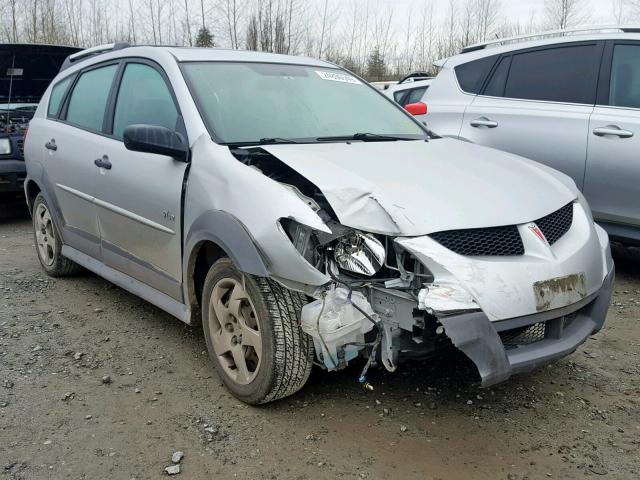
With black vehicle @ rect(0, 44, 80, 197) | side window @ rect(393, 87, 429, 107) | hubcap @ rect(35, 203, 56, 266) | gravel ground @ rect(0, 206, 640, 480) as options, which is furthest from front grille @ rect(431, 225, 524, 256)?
black vehicle @ rect(0, 44, 80, 197)

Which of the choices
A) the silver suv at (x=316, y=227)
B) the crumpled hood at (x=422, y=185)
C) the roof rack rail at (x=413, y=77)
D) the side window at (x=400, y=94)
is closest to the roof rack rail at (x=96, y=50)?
the silver suv at (x=316, y=227)

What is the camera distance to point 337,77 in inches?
162

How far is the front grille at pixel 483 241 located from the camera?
2523mm

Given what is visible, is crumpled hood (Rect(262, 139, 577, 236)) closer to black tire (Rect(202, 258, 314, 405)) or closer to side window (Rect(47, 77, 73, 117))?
black tire (Rect(202, 258, 314, 405))

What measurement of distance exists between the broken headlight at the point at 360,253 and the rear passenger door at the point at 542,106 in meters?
2.89

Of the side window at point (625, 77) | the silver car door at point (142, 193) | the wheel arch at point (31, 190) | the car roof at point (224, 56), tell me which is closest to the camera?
the silver car door at point (142, 193)

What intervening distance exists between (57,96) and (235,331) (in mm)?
2991

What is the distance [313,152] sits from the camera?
3.06 meters

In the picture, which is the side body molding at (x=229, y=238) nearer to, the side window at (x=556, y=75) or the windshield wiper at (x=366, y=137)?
the windshield wiper at (x=366, y=137)

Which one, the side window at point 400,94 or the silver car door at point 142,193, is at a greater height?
the side window at point 400,94

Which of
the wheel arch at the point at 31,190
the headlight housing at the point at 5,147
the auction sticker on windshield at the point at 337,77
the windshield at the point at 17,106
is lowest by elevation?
the wheel arch at the point at 31,190

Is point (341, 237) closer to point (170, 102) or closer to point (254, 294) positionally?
point (254, 294)

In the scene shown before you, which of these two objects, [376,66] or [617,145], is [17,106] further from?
[376,66]

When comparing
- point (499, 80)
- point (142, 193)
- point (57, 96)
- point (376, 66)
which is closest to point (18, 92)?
point (57, 96)
